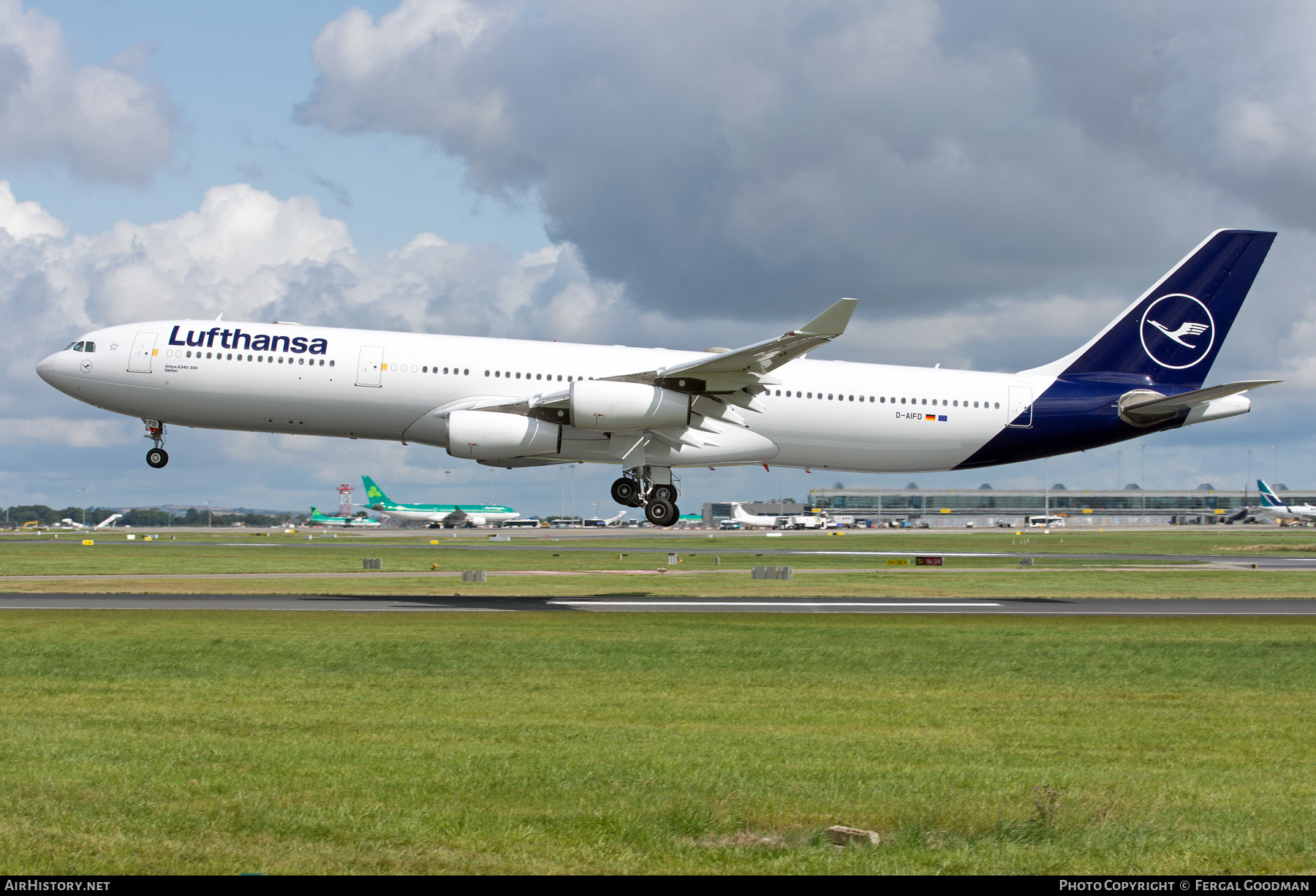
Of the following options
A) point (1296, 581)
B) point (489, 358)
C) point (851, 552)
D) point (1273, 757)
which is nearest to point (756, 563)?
point (851, 552)

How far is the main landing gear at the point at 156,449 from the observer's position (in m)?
38.5

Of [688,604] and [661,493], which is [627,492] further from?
[688,604]

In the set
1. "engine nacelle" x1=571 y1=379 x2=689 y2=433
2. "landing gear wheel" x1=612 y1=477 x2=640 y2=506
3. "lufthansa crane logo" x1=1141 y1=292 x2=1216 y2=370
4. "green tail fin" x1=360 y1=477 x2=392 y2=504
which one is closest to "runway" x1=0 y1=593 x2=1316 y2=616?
"landing gear wheel" x1=612 y1=477 x2=640 y2=506

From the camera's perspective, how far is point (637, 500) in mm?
37562

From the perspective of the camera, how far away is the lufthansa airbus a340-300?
35125mm

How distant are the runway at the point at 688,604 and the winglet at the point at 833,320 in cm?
850

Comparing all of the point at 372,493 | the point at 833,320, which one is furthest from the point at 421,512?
the point at 833,320

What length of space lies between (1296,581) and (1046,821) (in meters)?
46.8

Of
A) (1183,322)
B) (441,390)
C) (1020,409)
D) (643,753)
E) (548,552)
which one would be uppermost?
(1183,322)

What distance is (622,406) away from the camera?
3441 centimetres

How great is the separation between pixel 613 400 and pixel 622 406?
325 millimetres

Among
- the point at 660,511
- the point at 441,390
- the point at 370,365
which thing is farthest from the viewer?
the point at 660,511

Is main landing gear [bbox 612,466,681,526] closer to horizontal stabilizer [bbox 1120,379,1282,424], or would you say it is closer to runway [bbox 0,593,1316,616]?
runway [bbox 0,593,1316,616]
